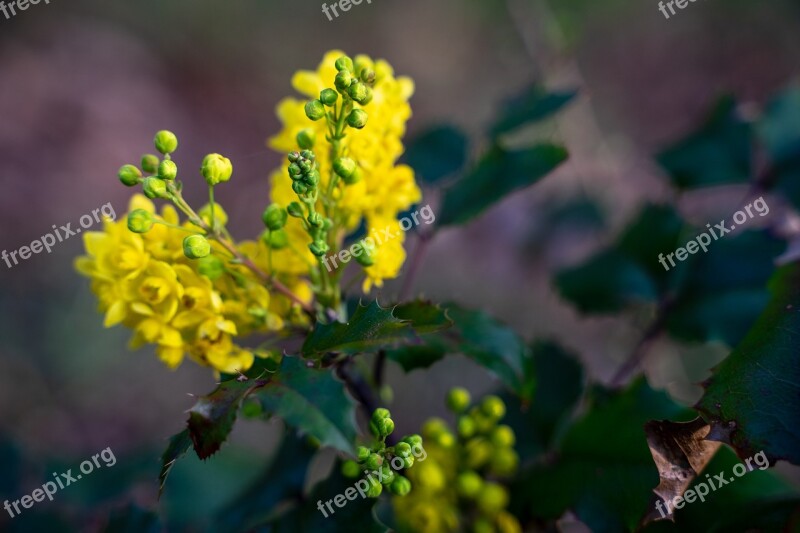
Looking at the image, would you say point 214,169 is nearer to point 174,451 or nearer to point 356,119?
point 356,119

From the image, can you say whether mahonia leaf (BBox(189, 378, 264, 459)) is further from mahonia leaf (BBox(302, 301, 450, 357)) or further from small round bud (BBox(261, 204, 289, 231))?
small round bud (BBox(261, 204, 289, 231))

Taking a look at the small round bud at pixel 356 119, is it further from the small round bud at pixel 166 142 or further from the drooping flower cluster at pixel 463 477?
the drooping flower cluster at pixel 463 477

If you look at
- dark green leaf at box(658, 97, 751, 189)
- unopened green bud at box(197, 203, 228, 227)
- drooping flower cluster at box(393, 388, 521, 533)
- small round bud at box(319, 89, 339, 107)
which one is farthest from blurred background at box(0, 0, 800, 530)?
small round bud at box(319, 89, 339, 107)

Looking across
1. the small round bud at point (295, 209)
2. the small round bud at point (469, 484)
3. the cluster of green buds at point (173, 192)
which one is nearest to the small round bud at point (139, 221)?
the cluster of green buds at point (173, 192)

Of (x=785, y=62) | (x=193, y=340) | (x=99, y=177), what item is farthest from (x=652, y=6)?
(x=193, y=340)

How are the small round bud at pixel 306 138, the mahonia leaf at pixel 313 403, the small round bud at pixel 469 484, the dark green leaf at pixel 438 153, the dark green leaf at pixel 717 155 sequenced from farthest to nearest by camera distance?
the dark green leaf at pixel 717 155 < the dark green leaf at pixel 438 153 < the small round bud at pixel 469 484 < the small round bud at pixel 306 138 < the mahonia leaf at pixel 313 403

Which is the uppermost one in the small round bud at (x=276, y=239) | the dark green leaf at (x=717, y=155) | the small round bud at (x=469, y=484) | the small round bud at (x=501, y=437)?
the small round bud at (x=276, y=239)

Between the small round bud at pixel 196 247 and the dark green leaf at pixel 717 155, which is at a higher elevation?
the small round bud at pixel 196 247
